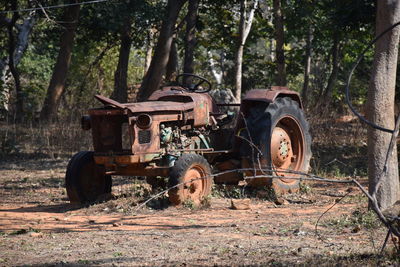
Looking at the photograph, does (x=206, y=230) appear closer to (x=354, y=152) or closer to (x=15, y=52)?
(x=354, y=152)

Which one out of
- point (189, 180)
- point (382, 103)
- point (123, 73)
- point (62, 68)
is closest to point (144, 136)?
point (189, 180)

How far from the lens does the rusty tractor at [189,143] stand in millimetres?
8984

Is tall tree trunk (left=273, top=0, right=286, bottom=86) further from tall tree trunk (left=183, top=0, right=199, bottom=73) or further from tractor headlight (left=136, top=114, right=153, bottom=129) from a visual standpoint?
tractor headlight (left=136, top=114, right=153, bottom=129)

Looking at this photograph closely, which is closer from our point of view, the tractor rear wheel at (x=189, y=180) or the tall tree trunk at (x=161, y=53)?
the tractor rear wheel at (x=189, y=180)

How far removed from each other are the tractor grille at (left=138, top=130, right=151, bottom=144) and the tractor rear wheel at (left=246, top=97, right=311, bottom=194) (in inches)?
66.3

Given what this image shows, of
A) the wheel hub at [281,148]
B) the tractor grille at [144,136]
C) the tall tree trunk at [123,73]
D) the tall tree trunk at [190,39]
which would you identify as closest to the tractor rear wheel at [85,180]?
the tractor grille at [144,136]

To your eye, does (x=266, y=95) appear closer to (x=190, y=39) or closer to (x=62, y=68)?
(x=190, y=39)

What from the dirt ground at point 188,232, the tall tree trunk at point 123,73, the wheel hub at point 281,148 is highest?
the tall tree trunk at point 123,73

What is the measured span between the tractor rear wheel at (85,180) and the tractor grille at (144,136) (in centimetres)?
118

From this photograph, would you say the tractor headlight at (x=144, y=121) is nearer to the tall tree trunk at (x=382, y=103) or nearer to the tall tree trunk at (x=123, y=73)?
the tall tree trunk at (x=382, y=103)

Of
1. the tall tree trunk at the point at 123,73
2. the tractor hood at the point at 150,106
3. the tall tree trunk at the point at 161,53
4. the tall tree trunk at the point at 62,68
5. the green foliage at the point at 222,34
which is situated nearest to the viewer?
the tractor hood at the point at 150,106

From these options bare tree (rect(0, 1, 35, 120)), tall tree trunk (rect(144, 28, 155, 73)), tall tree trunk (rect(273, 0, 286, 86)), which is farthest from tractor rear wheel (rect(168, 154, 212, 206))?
tall tree trunk (rect(144, 28, 155, 73))

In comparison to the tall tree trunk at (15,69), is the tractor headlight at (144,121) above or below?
below

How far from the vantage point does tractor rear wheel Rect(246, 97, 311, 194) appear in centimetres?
998
